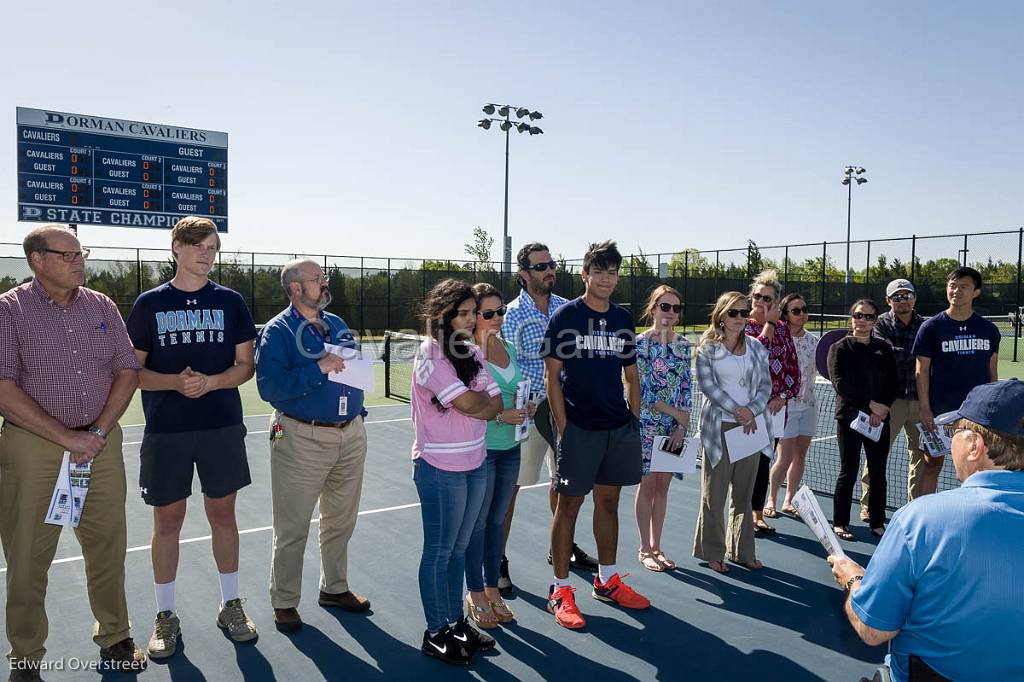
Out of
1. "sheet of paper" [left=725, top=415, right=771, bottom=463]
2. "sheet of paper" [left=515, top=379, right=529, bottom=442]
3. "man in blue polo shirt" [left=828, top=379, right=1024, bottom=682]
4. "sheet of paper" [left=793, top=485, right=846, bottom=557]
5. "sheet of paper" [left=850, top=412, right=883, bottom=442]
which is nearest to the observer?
"man in blue polo shirt" [left=828, top=379, right=1024, bottom=682]

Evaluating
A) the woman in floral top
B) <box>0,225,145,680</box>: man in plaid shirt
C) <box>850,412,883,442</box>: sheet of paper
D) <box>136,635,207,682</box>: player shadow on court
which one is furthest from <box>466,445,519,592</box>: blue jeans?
<box>850,412,883,442</box>: sheet of paper

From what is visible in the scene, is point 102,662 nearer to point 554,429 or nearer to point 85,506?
point 85,506

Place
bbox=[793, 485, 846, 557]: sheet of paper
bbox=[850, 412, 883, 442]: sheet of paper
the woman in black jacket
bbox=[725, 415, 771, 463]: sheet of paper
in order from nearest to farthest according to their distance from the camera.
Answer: bbox=[793, 485, 846, 557]: sheet of paper → bbox=[725, 415, 771, 463]: sheet of paper → bbox=[850, 412, 883, 442]: sheet of paper → the woman in black jacket

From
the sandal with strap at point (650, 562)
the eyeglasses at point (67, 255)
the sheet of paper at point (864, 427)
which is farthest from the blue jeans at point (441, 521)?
the sheet of paper at point (864, 427)

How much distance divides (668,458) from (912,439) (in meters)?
2.37

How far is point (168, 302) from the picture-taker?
147 inches

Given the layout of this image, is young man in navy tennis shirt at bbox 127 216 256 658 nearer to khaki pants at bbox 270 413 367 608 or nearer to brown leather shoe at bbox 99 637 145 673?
brown leather shoe at bbox 99 637 145 673

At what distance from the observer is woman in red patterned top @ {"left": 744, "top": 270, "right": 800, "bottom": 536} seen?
219 inches

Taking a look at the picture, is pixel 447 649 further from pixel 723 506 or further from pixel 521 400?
pixel 723 506

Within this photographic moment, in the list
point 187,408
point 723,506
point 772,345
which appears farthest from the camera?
point 772,345

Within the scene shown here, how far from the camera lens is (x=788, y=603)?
14.4 ft

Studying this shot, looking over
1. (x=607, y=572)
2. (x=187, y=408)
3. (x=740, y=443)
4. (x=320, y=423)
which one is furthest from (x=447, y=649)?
(x=740, y=443)

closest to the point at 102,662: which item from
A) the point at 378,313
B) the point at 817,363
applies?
the point at 817,363

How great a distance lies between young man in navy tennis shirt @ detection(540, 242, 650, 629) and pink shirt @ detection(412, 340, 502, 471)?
77 cm
